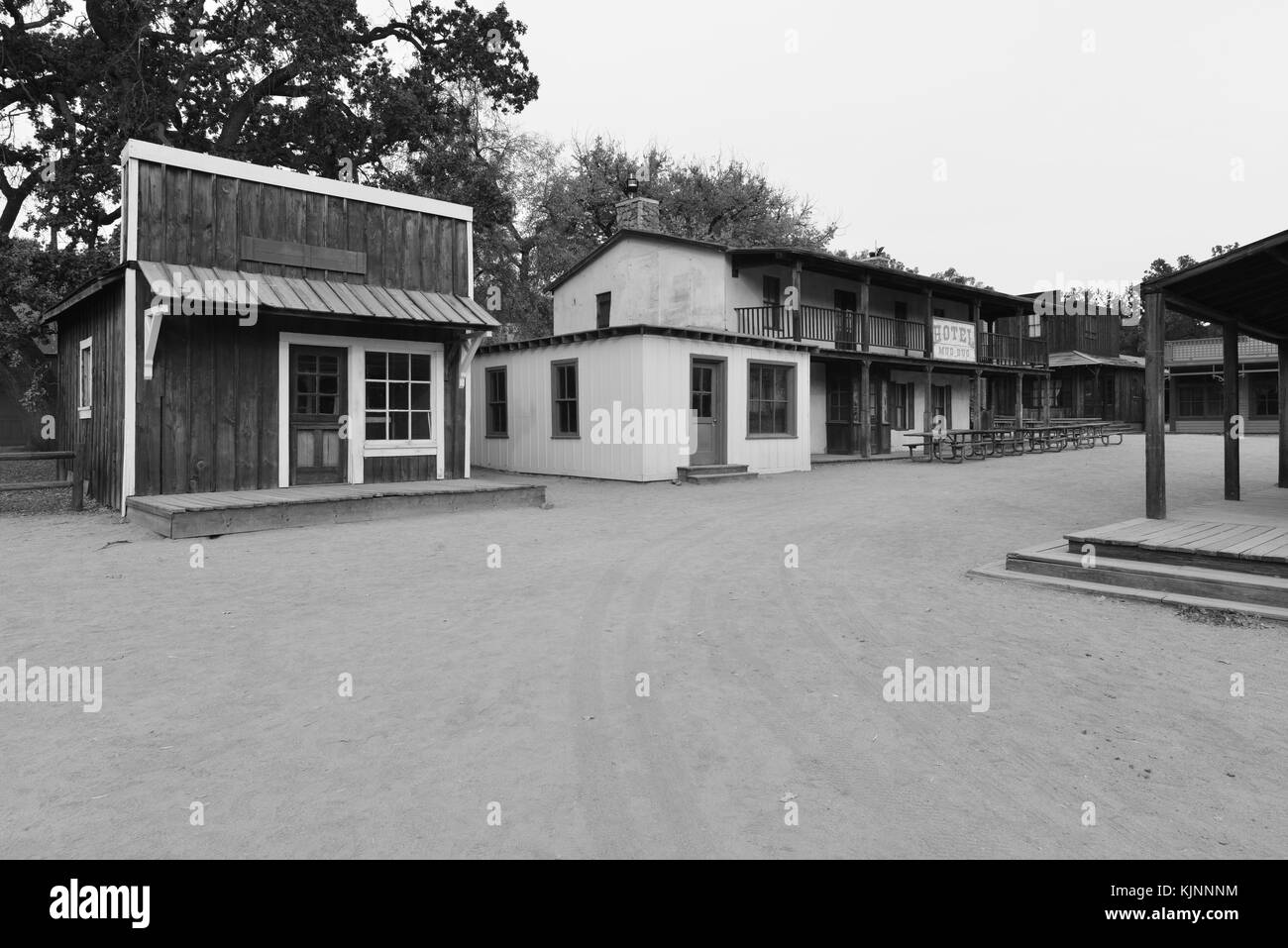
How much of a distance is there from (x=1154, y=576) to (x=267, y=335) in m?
10.8

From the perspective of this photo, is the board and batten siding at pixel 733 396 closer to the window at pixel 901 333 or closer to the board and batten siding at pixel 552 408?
the board and batten siding at pixel 552 408

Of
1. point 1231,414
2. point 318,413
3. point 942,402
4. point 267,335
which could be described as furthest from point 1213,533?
point 942,402

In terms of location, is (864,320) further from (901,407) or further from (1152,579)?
(1152,579)

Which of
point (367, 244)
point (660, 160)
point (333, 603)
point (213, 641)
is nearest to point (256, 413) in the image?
point (367, 244)

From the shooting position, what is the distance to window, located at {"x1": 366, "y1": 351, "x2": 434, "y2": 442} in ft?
39.0

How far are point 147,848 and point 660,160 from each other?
1547 inches

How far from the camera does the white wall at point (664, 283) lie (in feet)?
67.5

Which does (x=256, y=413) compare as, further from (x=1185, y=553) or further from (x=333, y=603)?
(x=1185, y=553)

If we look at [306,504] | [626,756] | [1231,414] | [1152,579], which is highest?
[1231,414]

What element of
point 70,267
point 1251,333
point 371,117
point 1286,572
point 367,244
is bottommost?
point 1286,572

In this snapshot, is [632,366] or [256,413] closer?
[256,413]

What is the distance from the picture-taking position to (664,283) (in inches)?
809

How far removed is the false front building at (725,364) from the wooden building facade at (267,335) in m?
4.16

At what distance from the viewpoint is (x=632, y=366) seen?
15.6 metres
